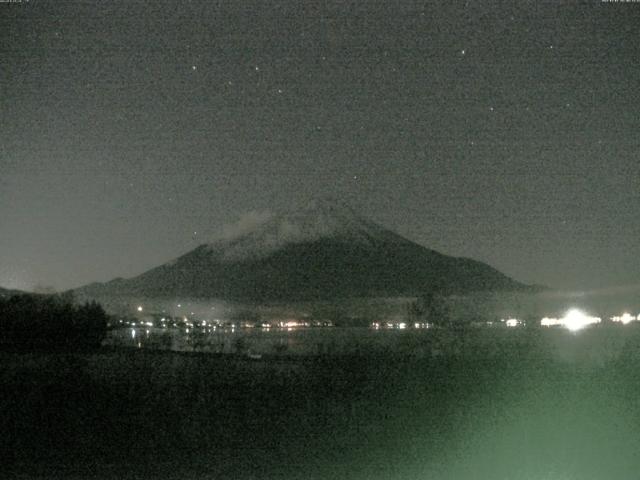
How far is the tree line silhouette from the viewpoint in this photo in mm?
53125

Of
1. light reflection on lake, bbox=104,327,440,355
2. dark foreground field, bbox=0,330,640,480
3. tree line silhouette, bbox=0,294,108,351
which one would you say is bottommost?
dark foreground field, bbox=0,330,640,480

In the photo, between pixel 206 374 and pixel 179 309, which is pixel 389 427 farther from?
pixel 179 309

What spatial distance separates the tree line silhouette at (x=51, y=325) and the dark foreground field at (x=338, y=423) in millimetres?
30792

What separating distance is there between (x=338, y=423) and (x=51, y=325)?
138ft

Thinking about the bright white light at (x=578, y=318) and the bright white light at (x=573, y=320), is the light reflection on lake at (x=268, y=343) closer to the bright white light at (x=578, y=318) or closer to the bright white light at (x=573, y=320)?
the bright white light at (x=573, y=320)

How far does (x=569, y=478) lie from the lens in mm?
12055

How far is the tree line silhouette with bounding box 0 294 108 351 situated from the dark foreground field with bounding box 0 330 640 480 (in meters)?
30.8

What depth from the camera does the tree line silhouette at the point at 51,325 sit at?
5312 cm

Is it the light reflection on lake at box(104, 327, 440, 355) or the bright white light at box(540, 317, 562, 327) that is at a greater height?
the bright white light at box(540, 317, 562, 327)

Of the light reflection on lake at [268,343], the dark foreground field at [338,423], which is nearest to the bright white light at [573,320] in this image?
the light reflection on lake at [268,343]

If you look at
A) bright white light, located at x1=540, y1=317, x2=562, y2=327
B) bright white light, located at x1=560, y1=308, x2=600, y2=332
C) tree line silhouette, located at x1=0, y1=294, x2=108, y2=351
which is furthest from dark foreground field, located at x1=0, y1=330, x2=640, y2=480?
bright white light, located at x1=560, y1=308, x2=600, y2=332

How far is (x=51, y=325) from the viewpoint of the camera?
5488 centimetres

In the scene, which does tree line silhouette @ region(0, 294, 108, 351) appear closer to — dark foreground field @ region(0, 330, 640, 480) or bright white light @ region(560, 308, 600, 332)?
dark foreground field @ region(0, 330, 640, 480)

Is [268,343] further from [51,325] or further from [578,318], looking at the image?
[578,318]
